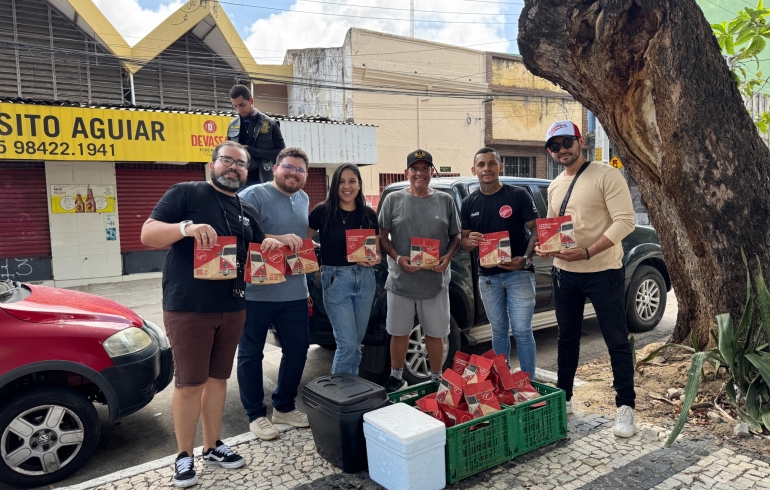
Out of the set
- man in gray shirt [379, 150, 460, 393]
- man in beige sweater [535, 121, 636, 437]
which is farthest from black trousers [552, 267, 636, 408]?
man in gray shirt [379, 150, 460, 393]

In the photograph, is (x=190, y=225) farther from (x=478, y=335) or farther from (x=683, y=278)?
(x=683, y=278)

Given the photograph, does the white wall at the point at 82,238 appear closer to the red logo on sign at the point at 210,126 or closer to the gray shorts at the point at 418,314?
the red logo on sign at the point at 210,126

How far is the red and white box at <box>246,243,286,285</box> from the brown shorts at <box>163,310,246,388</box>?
260mm

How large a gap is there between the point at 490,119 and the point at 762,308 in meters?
19.2

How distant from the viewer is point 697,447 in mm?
3406

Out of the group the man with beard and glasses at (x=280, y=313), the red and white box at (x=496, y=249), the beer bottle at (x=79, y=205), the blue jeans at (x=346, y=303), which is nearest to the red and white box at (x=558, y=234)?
the red and white box at (x=496, y=249)

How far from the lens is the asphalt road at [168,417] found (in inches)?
146

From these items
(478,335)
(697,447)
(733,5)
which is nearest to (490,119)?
(733,5)

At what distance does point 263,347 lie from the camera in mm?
3898

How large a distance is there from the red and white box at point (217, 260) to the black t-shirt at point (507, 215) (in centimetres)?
199

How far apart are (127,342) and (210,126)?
10.9 metres

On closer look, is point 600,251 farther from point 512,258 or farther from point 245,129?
point 245,129

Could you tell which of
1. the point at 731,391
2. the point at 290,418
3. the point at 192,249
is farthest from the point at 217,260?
the point at 731,391

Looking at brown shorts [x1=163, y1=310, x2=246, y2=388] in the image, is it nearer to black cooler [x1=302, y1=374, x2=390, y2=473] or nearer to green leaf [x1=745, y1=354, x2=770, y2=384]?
black cooler [x1=302, y1=374, x2=390, y2=473]
